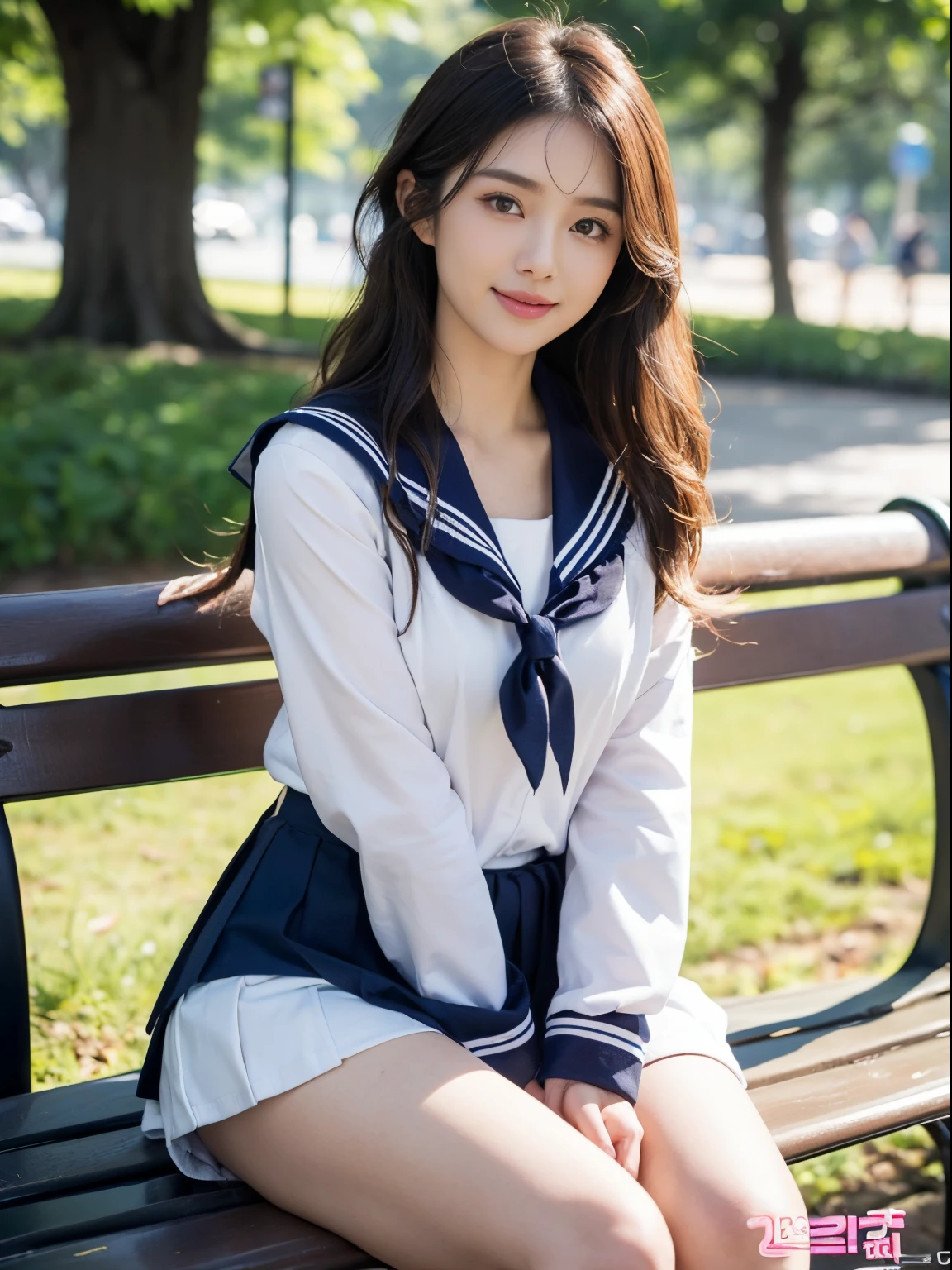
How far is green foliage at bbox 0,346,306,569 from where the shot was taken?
6.25m

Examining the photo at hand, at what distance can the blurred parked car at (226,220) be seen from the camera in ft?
184

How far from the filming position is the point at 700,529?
2299mm

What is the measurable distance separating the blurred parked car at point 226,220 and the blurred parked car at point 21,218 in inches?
277

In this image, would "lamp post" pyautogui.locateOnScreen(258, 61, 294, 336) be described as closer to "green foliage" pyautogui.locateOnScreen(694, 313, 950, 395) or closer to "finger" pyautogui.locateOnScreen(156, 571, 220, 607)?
"green foliage" pyautogui.locateOnScreen(694, 313, 950, 395)

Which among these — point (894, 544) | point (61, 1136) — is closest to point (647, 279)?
point (894, 544)

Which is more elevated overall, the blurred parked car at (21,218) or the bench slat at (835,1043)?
the blurred parked car at (21,218)

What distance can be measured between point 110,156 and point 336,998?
39.1 ft

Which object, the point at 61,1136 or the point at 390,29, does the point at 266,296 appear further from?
the point at 61,1136

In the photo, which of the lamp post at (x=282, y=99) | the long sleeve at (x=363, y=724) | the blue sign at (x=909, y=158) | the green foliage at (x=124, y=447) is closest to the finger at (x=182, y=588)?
the long sleeve at (x=363, y=724)

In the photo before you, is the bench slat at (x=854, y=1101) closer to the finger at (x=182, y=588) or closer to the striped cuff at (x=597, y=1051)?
the striped cuff at (x=597, y=1051)

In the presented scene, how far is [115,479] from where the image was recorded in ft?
21.7

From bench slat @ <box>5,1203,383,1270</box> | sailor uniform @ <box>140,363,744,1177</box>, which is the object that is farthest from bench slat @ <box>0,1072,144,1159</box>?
bench slat @ <box>5,1203,383,1270</box>

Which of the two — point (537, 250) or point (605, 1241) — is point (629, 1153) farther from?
point (537, 250)

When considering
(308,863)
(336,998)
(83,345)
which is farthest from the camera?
(83,345)
